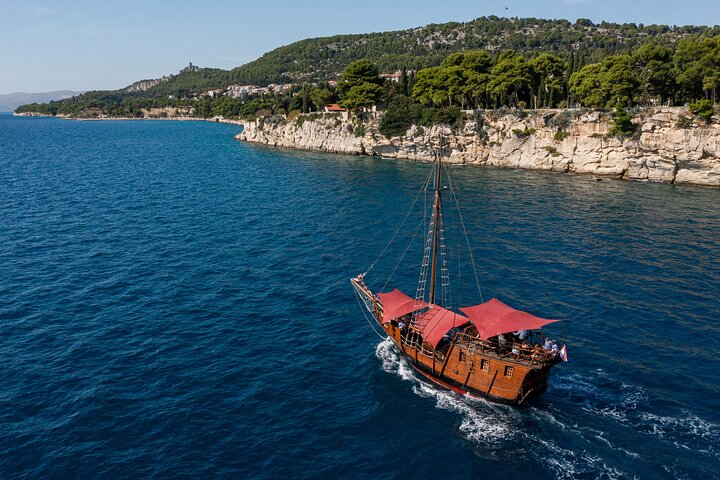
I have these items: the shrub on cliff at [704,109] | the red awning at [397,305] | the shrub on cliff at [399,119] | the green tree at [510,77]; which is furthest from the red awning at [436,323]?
the green tree at [510,77]

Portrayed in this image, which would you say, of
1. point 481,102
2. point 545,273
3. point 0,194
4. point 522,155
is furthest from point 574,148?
point 0,194

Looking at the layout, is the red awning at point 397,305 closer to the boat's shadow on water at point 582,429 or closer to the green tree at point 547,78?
the boat's shadow on water at point 582,429

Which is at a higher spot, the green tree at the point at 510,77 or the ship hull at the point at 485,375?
the green tree at the point at 510,77

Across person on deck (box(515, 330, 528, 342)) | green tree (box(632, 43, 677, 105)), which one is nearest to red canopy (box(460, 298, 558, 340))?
person on deck (box(515, 330, 528, 342))

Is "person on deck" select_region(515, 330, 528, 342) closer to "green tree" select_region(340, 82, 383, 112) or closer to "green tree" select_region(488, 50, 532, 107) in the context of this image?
"green tree" select_region(488, 50, 532, 107)

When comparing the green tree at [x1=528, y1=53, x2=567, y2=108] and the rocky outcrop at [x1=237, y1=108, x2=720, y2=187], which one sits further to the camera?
the green tree at [x1=528, y1=53, x2=567, y2=108]

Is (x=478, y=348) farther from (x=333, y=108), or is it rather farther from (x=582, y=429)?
(x=333, y=108)
